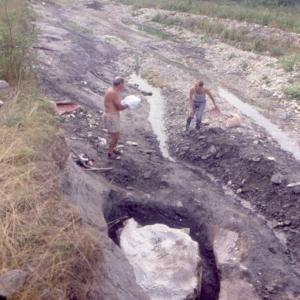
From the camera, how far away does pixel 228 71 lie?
18.2 m

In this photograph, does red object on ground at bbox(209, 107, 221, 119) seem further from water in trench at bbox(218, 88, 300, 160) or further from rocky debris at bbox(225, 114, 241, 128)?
water in trench at bbox(218, 88, 300, 160)

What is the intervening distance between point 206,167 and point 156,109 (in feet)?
13.3

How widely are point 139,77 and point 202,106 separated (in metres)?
6.07

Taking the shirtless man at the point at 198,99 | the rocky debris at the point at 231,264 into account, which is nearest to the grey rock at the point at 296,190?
the rocky debris at the point at 231,264

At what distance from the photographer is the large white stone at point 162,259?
277 inches

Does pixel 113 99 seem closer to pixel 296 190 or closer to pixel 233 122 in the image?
pixel 233 122

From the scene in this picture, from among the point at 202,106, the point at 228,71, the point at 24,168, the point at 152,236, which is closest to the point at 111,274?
the point at 24,168

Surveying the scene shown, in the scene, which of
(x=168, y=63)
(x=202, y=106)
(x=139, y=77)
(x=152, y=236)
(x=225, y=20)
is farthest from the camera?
(x=225, y=20)

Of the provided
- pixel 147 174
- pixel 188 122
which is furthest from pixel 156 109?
pixel 147 174

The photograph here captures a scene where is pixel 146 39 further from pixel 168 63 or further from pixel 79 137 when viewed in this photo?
pixel 79 137

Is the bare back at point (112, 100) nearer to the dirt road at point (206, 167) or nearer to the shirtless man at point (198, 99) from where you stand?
the dirt road at point (206, 167)

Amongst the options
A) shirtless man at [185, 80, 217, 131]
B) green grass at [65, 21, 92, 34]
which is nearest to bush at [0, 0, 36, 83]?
shirtless man at [185, 80, 217, 131]

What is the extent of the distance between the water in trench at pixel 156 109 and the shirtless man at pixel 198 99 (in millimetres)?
889

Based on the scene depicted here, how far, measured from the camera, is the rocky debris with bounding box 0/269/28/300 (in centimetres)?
414
